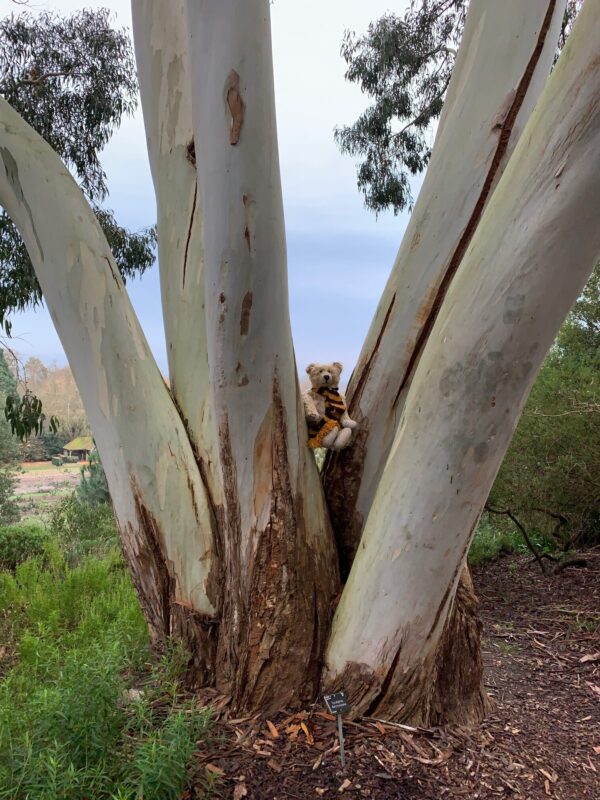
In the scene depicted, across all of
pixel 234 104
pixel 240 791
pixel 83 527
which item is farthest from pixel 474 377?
pixel 83 527

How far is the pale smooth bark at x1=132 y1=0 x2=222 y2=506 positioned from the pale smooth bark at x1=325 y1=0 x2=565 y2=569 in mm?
667

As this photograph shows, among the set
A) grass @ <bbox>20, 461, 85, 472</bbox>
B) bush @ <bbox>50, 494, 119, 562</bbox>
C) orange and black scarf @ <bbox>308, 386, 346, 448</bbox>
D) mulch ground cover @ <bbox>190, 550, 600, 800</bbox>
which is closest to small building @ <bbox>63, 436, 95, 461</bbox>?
grass @ <bbox>20, 461, 85, 472</bbox>

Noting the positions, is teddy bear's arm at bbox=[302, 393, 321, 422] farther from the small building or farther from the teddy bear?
the small building

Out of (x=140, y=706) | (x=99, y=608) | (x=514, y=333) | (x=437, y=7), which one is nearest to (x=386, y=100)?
(x=437, y=7)

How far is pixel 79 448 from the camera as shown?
12188 millimetres

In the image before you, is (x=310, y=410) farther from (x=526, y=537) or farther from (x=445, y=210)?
(x=526, y=537)

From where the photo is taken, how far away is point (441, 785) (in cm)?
210

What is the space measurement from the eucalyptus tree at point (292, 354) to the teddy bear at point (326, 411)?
0.07 m

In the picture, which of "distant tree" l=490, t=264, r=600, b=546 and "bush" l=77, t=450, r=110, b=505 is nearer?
"distant tree" l=490, t=264, r=600, b=546

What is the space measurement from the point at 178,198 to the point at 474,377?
1.66 meters

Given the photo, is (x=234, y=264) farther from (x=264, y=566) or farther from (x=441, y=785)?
(x=441, y=785)

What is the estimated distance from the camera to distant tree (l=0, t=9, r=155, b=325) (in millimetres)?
6637

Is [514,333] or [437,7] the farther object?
[437,7]

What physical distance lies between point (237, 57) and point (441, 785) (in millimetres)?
2292
